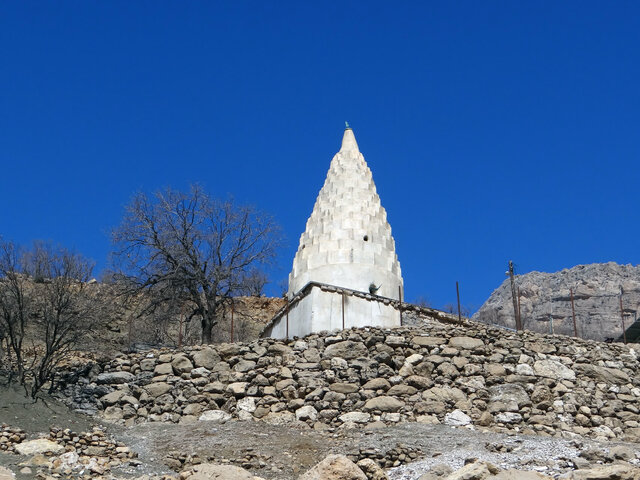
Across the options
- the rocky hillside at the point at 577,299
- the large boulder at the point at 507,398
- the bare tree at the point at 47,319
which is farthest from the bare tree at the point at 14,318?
the rocky hillside at the point at 577,299

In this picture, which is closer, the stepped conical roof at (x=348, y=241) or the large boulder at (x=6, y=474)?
the large boulder at (x=6, y=474)

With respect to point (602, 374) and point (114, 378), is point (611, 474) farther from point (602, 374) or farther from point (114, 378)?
point (114, 378)

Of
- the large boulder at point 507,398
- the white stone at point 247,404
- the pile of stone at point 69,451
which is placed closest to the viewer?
the pile of stone at point 69,451

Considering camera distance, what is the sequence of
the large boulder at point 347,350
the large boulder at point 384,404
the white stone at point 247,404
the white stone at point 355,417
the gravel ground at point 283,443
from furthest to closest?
the large boulder at point 347,350
the white stone at point 247,404
the large boulder at point 384,404
the white stone at point 355,417
the gravel ground at point 283,443

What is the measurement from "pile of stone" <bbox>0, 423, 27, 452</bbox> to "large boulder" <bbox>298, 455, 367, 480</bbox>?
5069 mm

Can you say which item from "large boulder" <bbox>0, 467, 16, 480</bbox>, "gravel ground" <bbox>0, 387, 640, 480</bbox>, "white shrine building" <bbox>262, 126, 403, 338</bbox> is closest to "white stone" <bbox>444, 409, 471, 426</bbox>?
"gravel ground" <bbox>0, 387, 640, 480</bbox>

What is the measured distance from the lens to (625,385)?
714 inches

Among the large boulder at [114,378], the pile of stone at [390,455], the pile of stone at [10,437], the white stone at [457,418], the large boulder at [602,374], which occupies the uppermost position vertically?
the large boulder at [602,374]

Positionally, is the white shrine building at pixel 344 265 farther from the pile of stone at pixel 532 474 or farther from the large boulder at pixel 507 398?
the pile of stone at pixel 532 474

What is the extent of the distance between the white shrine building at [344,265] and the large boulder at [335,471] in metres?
8.85

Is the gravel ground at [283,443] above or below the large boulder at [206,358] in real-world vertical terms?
below

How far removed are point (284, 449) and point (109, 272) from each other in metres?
14.5

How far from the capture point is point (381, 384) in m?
16.9

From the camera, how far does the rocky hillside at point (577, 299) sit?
50.2m
